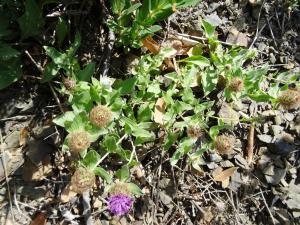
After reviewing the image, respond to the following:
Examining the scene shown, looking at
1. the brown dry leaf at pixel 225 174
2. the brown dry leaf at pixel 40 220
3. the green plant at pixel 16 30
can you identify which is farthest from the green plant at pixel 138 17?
the brown dry leaf at pixel 40 220

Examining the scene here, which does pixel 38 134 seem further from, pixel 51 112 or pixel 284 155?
pixel 284 155

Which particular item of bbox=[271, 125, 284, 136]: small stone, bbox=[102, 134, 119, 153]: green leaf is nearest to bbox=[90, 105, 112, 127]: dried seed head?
bbox=[102, 134, 119, 153]: green leaf

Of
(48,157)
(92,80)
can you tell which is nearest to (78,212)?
(48,157)

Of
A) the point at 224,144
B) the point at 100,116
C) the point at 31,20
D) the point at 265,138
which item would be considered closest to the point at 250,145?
the point at 265,138

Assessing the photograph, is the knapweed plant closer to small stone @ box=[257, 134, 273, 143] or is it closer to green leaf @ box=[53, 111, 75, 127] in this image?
green leaf @ box=[53, 111, 75, 127]

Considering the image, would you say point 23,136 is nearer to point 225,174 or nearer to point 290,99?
point 225,174

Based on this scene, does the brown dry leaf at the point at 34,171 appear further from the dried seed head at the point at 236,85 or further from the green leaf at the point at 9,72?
the dried seed head at the point at 236,85
